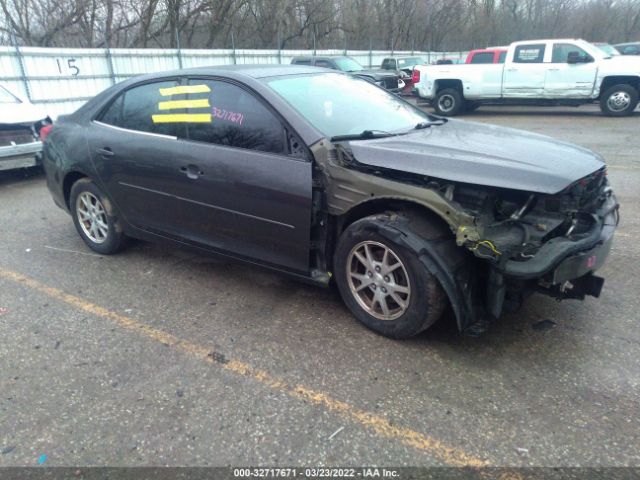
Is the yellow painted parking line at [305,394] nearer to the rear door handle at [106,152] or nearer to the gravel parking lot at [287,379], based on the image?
the gravel parking lot at [287,379]

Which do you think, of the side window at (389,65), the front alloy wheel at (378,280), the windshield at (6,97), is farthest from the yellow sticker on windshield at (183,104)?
the side window at (389,65)

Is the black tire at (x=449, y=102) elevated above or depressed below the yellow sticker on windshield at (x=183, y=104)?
below

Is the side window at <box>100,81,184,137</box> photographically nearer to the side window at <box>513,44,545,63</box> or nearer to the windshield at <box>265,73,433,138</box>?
the windshield at <box>265,73,433,138</box>

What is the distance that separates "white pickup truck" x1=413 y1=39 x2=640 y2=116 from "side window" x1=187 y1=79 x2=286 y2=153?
12.1m

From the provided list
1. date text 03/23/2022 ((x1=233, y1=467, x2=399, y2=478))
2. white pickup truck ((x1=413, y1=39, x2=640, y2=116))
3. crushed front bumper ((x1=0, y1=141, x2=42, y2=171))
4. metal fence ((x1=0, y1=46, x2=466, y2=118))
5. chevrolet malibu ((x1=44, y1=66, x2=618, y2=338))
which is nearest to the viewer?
date text 03/23/2022 ((x1=233, y1=467, x2=399, y2=478))

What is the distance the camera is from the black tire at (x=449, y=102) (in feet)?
48.1

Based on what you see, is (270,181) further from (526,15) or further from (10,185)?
(526,15)

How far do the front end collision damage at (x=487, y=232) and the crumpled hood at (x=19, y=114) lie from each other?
245 inches

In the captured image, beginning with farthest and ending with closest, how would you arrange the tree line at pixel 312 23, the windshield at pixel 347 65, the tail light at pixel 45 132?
the tree line at pixel 312 23, the windshield at pixel 347 65, the tail light at pixel 45 132

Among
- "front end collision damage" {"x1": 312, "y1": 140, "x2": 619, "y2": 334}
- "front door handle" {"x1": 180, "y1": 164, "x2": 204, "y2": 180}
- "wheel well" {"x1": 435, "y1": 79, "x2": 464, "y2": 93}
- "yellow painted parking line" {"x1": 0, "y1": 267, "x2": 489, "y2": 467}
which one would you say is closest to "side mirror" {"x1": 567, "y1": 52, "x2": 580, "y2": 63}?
"wheel well" {"x1": 435, "y1": 79, "x2": 464, "y2": 93}

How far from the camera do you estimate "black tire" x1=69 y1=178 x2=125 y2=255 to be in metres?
4.36

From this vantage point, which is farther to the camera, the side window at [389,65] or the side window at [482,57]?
the side window at [389,65]

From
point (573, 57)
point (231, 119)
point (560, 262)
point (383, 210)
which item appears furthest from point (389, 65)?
point (560, 262)

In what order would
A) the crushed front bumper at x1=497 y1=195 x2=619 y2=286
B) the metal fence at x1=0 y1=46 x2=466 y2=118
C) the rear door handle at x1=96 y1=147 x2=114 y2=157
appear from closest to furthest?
the crushed front bumper at x1=497 y1=195 x2=619 y2=286 < the rear door handle at x1=96 y1=147 x2=114 y2=157 < the metal fence at x1=0 y1=46 x2=466 y2=118
